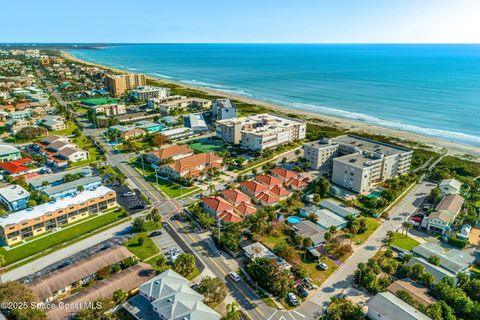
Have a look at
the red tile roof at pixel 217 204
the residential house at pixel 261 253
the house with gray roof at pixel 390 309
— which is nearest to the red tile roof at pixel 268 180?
the red tile roof at pixel 217 204

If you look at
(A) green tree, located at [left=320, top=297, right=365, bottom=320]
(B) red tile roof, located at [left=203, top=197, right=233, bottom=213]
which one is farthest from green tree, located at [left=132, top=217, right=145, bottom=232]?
(A) green tree, located at [left=320, top=297, right=365, bottom=320]

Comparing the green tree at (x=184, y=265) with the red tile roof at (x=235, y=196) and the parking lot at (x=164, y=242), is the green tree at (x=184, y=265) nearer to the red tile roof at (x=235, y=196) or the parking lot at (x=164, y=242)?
the parking lot at (x=164, y=242)

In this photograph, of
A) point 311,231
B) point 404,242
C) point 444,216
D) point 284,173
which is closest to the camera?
point 404,242

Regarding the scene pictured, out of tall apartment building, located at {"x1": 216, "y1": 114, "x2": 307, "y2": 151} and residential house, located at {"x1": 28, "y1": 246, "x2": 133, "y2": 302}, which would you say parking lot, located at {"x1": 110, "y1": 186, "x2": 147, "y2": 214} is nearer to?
residential house, located at {"x1": 28, "y1": 246, "x2": 133, "y2": 302}

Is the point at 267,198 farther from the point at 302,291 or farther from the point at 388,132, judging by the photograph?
the point at 388,132

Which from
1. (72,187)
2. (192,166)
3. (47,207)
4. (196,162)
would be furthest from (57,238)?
(196,162)

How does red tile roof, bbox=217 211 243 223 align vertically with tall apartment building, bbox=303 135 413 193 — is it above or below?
below
